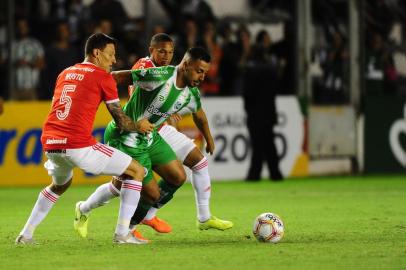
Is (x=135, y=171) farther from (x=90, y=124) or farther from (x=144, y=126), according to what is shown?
(x=90, y=124)

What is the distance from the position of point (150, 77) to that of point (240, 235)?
6.08ft

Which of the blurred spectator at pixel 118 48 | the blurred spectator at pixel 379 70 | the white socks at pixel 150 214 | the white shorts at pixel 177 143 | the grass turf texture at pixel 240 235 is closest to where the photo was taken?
the grass turf texture at pixel 240 235

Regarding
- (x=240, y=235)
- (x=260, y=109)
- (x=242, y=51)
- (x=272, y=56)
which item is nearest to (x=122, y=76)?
(x=240, y=235)

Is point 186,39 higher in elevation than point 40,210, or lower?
higher

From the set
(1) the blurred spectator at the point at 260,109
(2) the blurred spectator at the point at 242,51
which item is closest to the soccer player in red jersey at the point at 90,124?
(1) the blurred spectator at the point at 260,109

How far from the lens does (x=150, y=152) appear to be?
10562mm

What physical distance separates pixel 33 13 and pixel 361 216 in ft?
28.3

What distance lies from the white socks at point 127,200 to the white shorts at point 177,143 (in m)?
1.46

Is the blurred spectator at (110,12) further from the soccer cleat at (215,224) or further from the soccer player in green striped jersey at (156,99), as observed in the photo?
the soccer player in green striped jersey at (156,99)

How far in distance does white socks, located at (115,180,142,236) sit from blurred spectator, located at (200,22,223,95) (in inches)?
383

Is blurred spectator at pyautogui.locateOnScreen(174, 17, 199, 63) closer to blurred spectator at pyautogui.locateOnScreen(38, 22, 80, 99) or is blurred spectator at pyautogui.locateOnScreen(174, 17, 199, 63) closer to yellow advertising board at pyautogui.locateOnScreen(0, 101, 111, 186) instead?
blurred spectator at pyautogui.locateOnScreen(38, 22, 80, 99)

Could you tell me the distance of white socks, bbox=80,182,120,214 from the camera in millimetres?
10461

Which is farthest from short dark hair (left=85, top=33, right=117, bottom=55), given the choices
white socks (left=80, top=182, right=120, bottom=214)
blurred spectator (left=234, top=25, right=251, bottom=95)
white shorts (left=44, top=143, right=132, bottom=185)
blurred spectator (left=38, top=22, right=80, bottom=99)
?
blurred spectator (left=234, top=25, right=251, bottom=95)

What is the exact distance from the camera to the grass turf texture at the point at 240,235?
8.65 metres
